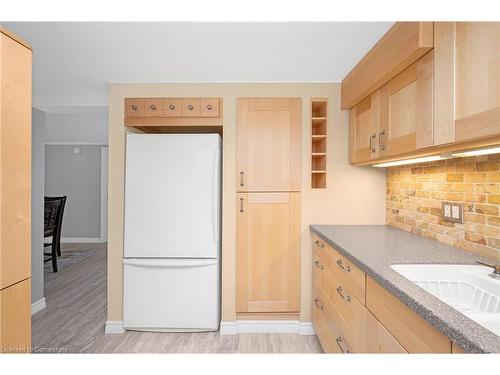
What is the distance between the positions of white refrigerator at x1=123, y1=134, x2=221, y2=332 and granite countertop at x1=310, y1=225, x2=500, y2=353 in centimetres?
96

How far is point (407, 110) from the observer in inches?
64.6

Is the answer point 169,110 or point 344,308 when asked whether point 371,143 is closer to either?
point 344,308

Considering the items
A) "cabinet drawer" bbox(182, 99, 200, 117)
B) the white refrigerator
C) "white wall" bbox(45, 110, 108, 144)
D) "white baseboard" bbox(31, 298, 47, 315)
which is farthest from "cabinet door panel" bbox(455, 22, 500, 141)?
"white wall" bbox(45, 110, 108, 144)

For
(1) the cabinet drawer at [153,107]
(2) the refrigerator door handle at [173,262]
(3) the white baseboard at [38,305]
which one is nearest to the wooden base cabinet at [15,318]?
(2) the refrigerator door handle at [173,262]

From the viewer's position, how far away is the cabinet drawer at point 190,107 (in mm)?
2660

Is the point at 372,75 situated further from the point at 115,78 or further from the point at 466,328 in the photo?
the point at 115,78

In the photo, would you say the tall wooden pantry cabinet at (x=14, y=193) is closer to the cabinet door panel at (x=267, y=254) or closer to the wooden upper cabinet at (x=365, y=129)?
the cabinet door panel at (x=267, y=254)

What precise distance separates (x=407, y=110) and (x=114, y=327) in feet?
9.21

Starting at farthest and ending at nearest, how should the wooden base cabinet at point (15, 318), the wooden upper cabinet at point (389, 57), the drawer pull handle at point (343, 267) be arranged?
the drawer pull handle at point (343, 267) → the wooden upper cabinet at point (389, 57) → the wooden base cabinet at point (15, 318)

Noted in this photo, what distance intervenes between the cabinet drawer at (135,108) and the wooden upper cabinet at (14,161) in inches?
57.6
